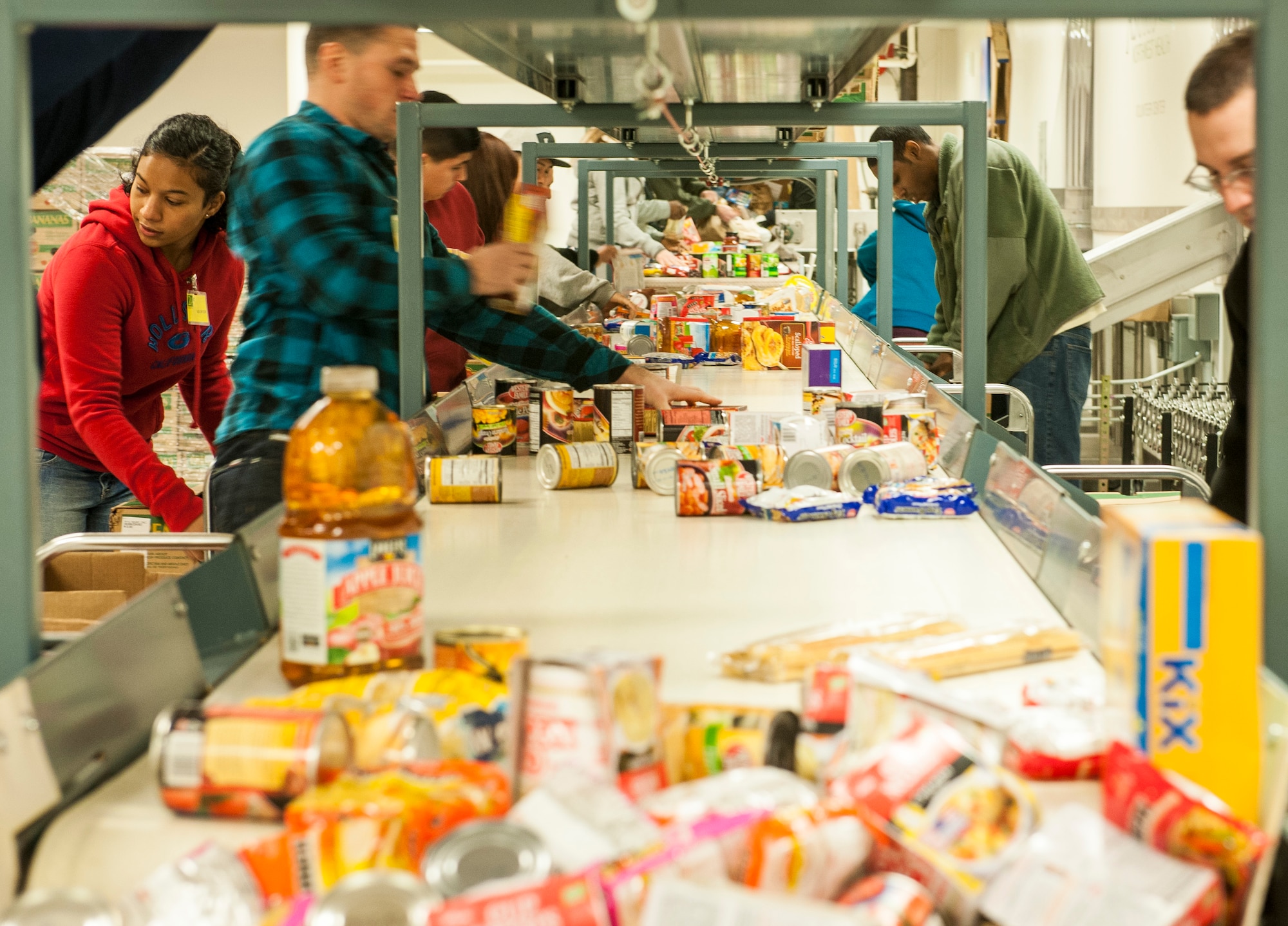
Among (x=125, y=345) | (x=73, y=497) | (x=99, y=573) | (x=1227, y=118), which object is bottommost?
(x=99, y=573)

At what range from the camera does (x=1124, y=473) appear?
2244 mm

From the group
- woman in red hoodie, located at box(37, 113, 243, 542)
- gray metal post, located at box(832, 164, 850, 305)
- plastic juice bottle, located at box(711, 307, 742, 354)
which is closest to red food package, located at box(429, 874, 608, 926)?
woman in red hoodie, located at box(37, 113, 243, 542)

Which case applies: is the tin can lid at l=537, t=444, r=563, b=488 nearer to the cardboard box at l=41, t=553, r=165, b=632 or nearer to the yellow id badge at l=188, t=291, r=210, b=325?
the cardboard box at l=41, t=553, r=165, b=632

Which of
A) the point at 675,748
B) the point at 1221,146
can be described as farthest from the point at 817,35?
the point at 675,748

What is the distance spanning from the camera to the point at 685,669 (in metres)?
1.25

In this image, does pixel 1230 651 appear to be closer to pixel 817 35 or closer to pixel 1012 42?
pixel 817 35

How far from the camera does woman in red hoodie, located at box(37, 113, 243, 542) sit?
10.5 feet

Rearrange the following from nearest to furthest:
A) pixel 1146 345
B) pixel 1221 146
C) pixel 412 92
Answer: pixel 1221 146, pixel 412 92, pixel 1146 345

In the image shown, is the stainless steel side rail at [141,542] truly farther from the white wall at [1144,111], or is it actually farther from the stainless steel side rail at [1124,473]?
the white wall at [1144,111]

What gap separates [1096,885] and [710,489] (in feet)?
4.53

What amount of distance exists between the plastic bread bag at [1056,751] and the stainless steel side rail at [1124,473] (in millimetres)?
1236

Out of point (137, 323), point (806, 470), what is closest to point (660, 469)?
point (806, 470)

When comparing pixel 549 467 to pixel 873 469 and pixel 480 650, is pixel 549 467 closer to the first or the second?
pixel 873 469

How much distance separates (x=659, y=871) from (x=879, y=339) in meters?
3.58
